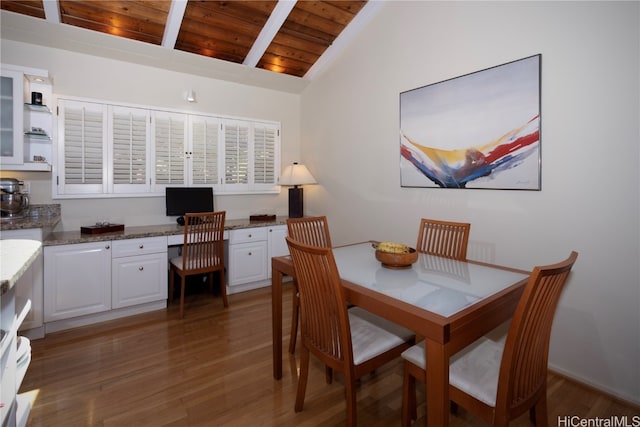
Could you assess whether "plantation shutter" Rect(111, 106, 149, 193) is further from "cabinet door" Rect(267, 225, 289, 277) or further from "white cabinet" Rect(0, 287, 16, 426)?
"white cabinet" Rect(0, 287, 16, 426)

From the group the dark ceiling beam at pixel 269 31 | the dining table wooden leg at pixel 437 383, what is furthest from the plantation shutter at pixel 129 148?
the dining table wooden leg at pixel 437 383

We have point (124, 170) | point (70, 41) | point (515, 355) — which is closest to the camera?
point (515, 355)

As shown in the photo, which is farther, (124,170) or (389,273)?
(124,170)

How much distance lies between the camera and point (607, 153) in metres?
1.91

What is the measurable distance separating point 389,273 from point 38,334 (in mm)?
2801

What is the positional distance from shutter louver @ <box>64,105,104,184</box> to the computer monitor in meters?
0.68

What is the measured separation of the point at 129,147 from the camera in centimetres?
338

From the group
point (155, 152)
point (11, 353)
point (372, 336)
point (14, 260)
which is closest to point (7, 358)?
point (11, 353)

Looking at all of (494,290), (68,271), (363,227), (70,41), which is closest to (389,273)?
(494,290)

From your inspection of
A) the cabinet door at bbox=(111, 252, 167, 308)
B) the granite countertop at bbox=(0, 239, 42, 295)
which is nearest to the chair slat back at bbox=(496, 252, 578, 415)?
the granite countertop at bbox=(0, 239, 42, 295)

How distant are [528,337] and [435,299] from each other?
35 cm

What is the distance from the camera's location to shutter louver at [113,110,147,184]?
10.9 feet

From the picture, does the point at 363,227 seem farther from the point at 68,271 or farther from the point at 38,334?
the point at 38,334

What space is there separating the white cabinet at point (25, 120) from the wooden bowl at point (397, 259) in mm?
2947
